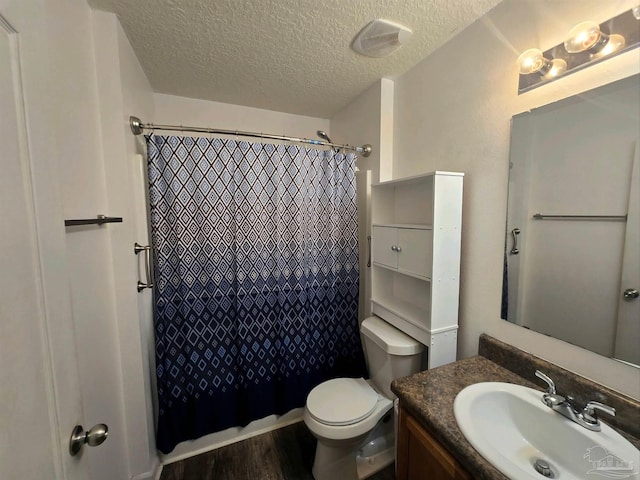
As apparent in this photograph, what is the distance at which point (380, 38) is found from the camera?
4.27 feet

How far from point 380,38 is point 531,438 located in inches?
69.7

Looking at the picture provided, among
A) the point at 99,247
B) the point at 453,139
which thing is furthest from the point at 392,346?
the point at 99,247

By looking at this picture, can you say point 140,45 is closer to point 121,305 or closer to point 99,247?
point 99,247

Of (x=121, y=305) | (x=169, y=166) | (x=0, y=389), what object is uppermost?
(x=169, y=166)

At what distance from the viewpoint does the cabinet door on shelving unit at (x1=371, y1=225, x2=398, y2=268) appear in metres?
1.52

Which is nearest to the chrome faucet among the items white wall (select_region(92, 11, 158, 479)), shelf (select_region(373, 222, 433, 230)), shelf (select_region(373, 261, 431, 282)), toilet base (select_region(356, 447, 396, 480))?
shelf (select_region(373, 261, 431, 282))

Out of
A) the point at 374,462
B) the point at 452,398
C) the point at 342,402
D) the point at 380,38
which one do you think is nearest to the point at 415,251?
the point at 452,398

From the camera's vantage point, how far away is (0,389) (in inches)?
15.6

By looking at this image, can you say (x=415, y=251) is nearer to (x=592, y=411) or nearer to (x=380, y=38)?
(x=592, y=411)

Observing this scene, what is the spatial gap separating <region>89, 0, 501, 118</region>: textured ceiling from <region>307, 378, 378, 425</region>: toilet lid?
1873 millimetres

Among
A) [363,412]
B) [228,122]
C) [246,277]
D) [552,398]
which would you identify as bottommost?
[363,412]

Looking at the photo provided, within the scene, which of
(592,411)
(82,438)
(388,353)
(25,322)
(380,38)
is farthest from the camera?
(388,353)

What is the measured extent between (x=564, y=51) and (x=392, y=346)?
54.6 inches

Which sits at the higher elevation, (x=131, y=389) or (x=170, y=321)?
(x=170, y=321)
